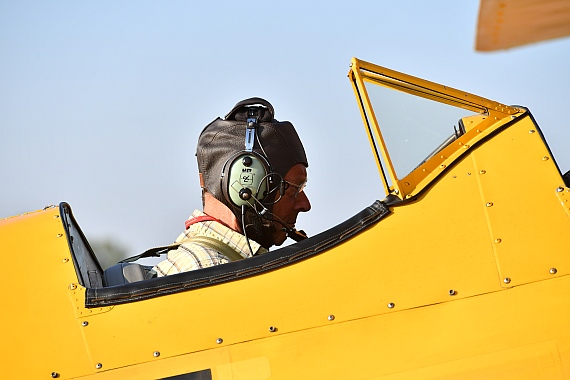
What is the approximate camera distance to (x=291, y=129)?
3.91m

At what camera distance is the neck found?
146 inches

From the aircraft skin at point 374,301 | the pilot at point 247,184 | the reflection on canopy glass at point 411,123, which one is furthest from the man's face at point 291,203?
the aircraft skin at point 374,301

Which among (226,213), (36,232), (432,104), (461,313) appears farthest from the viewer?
(226,213)

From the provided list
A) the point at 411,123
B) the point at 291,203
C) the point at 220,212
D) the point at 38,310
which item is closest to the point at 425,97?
the point at 411,123

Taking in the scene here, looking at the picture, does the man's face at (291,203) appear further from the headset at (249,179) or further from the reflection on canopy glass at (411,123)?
the reflection on canopy glass at (411,123)

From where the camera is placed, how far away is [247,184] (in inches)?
141

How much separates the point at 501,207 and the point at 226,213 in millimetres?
1523

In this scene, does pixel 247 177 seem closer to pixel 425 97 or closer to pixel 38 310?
pixel 425 97

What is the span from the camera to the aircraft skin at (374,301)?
247 centimetres

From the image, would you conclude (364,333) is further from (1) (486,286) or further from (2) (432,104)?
(2) (432,104)

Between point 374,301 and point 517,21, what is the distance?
3.23ft

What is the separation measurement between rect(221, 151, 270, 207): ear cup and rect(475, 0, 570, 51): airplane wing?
171 cm

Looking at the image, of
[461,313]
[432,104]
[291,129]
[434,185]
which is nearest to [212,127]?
[291,129]

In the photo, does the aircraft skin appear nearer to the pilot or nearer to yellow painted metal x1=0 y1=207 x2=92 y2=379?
yellow painted metal x1=0 y1=207 x2=92 y2=379
